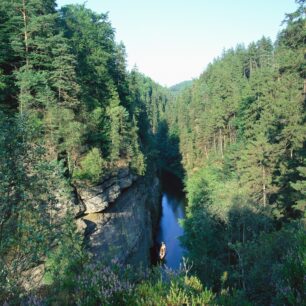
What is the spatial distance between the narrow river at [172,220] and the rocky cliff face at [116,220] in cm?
345

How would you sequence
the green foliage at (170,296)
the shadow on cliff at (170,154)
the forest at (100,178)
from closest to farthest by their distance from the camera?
the green foliage at (170,296)
the forest at (100,178)
the shadow on cliff at (170,154)

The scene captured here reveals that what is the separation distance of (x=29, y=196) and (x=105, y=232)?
16351 mm

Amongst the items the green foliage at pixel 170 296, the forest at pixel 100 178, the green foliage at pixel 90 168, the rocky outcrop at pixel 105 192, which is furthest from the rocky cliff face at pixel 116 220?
the green foliage at pixel 170 296

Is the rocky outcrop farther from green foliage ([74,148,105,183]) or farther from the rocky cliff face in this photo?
green foliage ([74,148,105,183])

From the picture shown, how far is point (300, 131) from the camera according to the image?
2467 centimetres

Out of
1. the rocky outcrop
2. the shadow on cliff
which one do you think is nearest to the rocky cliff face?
the rocky outcrop

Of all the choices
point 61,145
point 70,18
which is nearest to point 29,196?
point 61,145

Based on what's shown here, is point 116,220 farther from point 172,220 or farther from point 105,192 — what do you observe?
point 172,220

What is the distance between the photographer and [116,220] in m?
25.9

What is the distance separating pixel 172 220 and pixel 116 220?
23518 millimetres

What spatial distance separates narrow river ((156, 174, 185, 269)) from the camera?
3559 cm

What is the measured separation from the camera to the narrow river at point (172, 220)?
3559cm

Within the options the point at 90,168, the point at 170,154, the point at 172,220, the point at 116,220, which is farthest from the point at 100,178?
the point at 170,154

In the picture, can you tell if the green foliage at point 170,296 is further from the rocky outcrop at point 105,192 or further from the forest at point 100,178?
the rocky outcrop at point 105,192
